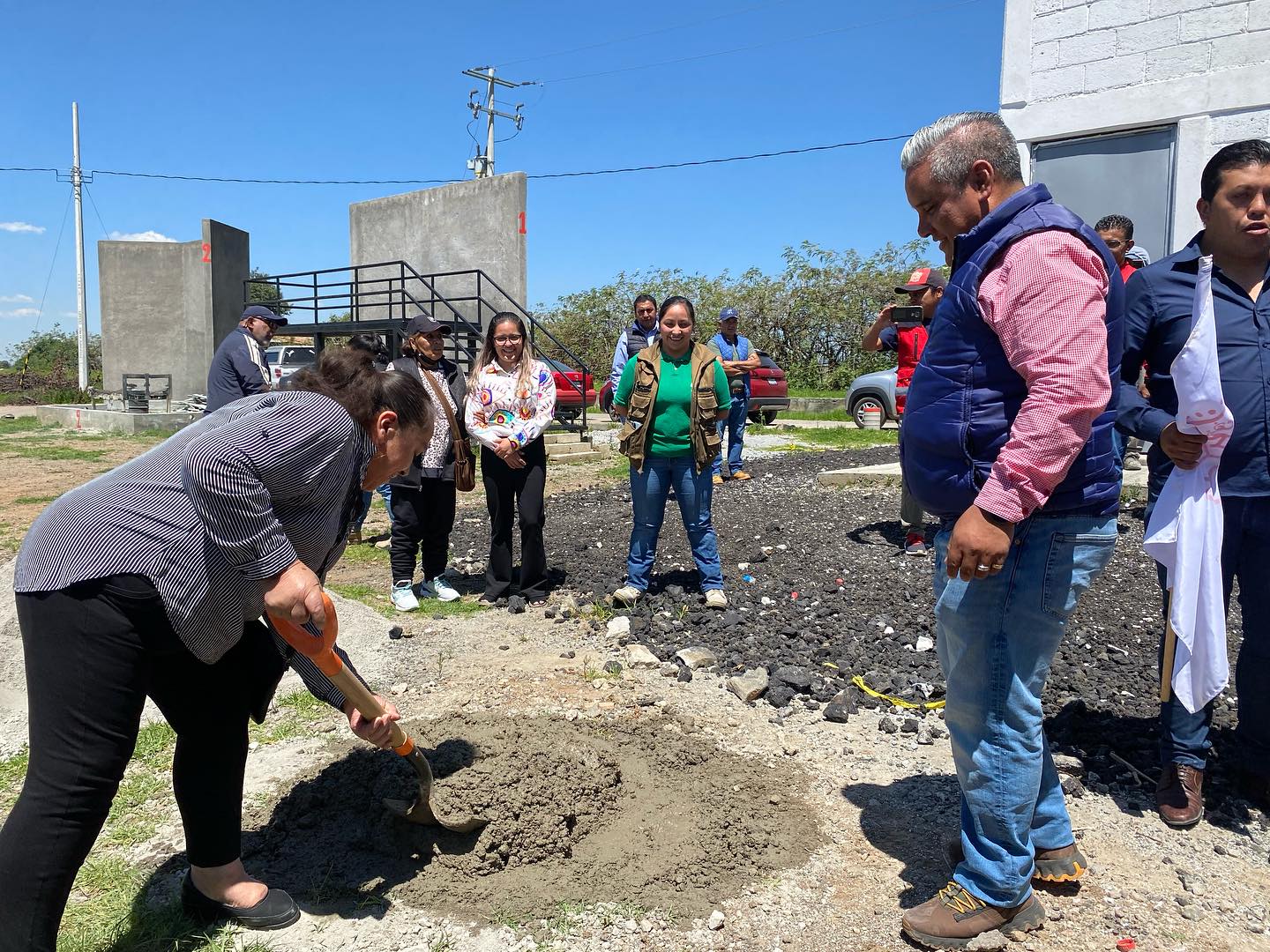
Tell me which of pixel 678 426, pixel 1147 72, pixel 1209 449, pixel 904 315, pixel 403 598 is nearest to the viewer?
pixel 1209 449

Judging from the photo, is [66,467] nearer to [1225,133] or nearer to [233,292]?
[233,292]

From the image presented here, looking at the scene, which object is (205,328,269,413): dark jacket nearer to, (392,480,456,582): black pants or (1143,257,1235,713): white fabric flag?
(392,480,456,582): black pants

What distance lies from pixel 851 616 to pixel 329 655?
349cm

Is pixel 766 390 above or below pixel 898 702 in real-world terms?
above

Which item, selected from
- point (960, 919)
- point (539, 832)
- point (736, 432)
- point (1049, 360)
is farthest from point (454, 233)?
point (960, 919)

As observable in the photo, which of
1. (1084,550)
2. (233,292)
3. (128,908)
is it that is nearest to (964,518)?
(1084,550)

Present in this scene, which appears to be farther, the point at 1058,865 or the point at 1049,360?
the point at 1058,865

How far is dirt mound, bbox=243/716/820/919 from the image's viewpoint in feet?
8.86

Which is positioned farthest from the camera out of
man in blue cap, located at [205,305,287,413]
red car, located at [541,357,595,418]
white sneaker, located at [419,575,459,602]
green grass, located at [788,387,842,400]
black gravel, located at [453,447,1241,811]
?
green grass, located at [788,387,842,400]

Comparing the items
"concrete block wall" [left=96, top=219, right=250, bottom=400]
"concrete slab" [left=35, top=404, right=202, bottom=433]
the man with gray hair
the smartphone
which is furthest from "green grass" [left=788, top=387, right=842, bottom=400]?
the man with gray hair

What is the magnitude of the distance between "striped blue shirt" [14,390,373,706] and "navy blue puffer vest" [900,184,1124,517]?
4.93 ft

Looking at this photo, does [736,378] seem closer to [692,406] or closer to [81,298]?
[692,406]

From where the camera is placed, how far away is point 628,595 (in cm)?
555

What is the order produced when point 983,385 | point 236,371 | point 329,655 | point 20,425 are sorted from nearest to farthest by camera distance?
point 983,385, point 329,655, point 236,371, point 20,425
